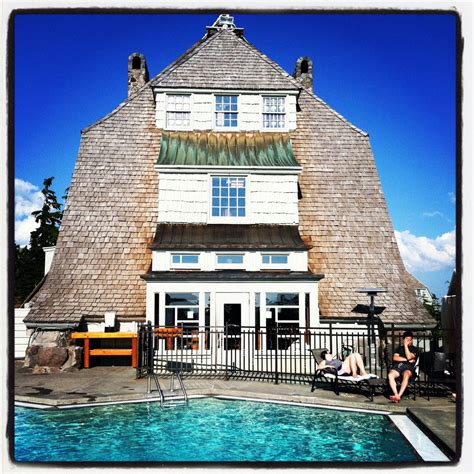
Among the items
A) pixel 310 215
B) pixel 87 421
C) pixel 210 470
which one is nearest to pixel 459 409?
pixel 210 470

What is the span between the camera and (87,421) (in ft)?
27.3

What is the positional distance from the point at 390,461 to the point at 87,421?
469cm

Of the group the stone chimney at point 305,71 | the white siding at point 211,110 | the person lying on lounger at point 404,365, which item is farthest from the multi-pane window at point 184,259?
the stone chimney at point 305,71

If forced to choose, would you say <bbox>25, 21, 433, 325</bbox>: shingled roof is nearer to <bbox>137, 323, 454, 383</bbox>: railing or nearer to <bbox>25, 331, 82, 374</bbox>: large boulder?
<bbox>25, 331, 82, 374</bbox>: large boulder

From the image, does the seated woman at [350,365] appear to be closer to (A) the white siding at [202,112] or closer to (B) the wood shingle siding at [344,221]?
(B) the wood shingle siding at [344,221]

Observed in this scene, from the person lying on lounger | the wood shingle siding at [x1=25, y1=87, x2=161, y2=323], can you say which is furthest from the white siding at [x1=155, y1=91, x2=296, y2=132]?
the person lying on lounger

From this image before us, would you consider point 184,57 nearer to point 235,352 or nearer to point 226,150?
point 226,150

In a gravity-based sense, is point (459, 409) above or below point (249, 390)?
above

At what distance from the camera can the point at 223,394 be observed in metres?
9.83

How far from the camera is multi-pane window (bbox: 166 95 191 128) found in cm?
1670

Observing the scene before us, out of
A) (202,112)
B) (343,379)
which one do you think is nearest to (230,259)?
(202,112)

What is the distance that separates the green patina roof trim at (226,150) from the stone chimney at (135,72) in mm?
4795

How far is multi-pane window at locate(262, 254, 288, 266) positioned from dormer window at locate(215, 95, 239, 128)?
186 inches
